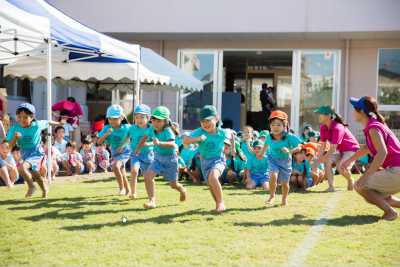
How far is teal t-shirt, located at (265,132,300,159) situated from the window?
30.2 feet

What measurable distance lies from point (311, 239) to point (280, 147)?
76.6 inches

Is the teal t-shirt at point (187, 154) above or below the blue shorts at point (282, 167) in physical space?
below

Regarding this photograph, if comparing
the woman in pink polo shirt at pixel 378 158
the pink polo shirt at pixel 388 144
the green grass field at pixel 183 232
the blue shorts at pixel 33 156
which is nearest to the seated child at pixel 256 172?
the green grass field at pixel 183 232

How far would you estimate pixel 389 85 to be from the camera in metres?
13.5

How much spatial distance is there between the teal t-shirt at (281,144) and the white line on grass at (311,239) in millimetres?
1003

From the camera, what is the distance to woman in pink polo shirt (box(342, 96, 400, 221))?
4.50 meters

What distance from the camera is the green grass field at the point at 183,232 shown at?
3393mm

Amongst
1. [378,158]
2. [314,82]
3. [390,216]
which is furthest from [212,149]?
[314,82]

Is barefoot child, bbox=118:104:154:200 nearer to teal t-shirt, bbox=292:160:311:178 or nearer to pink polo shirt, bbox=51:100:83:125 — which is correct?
teal t-shirt, bbox=292:160:311:178

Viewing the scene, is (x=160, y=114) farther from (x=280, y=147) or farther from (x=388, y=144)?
(x=388, y=144)

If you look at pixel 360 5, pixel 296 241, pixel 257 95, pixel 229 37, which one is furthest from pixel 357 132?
pixel 296 241

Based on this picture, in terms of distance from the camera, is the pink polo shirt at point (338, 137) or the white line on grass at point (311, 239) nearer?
the white line on grass at point (311, 239)

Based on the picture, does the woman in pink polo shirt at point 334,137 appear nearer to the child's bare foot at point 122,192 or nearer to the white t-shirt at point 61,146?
the child's bare foot at point 122,192

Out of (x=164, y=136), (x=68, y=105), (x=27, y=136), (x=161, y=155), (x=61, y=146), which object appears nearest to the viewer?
(x=164, y=136)
